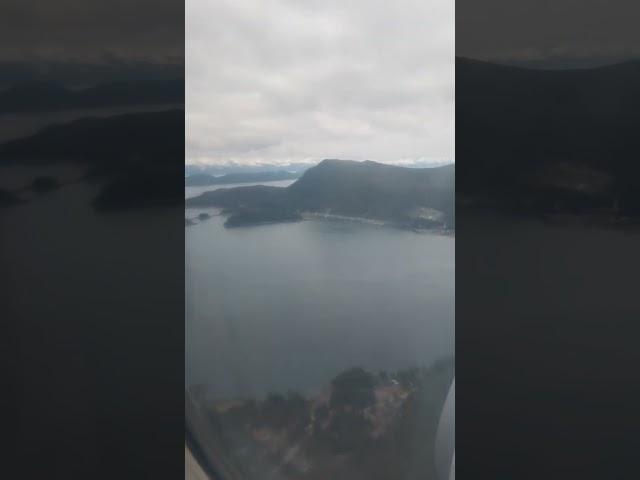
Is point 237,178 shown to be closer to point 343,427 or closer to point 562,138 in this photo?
point 343,427

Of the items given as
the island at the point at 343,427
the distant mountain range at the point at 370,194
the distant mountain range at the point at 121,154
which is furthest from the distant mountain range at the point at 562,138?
the distant mountain range at the point at 121,154

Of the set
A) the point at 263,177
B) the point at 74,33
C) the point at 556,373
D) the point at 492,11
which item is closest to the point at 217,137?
the point at 263,177

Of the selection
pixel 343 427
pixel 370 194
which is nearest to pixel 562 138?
pixel 370 194

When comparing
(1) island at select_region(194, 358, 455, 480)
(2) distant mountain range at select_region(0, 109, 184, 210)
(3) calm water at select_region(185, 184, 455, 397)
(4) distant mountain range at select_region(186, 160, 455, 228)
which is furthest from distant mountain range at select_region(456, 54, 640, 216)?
(2) distant mountain range at select_region(0, 109, 184, 210)

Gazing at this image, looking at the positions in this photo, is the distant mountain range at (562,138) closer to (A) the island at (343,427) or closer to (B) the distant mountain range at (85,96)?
(A) the island at (343,427)

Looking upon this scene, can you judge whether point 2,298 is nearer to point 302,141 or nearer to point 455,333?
point 302,141
